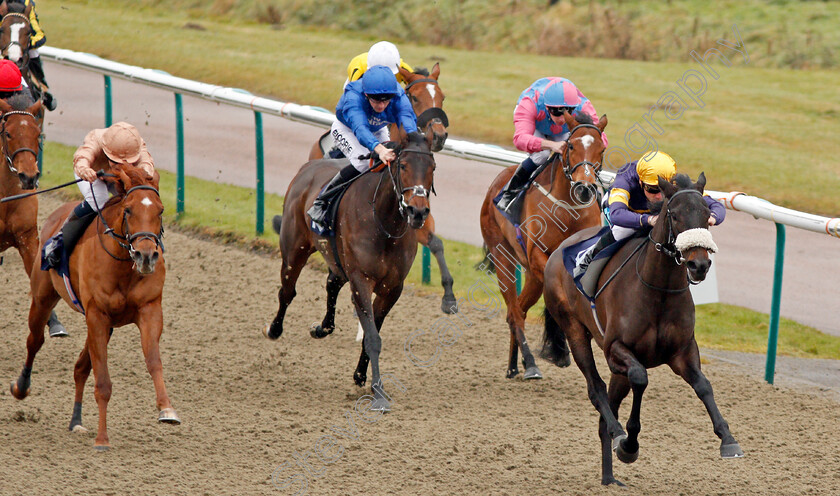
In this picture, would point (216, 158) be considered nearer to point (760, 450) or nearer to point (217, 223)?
point (217, 223)

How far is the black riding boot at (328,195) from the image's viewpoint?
25.0ft

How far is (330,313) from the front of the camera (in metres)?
8.15

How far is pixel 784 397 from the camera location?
7504 mm

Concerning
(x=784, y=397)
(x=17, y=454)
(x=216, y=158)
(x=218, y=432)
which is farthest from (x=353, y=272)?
(x=216, y=158)

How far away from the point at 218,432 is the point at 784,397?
365 cm

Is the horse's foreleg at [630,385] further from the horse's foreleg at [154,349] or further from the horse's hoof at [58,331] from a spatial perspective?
the horse's hoof at [58,331]

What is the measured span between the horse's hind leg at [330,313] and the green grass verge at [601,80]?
20.1 ft

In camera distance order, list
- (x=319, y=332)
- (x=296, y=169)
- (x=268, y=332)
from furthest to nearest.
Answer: (x=296, y=169), (x=268, y=332), (x=319, y=332)

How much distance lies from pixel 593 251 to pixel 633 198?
354 millimetres

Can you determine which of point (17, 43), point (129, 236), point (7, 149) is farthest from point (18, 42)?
point (129, 236)

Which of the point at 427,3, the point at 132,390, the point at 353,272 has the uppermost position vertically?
the point at 427,3

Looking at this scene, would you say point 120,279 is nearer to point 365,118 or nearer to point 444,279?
point 365,118

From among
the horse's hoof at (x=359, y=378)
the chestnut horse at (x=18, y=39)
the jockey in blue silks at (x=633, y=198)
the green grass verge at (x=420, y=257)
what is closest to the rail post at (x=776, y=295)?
the green grass verge at (x=420, y=257)

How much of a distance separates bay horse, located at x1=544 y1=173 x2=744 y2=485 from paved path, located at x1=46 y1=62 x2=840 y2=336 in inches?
151
